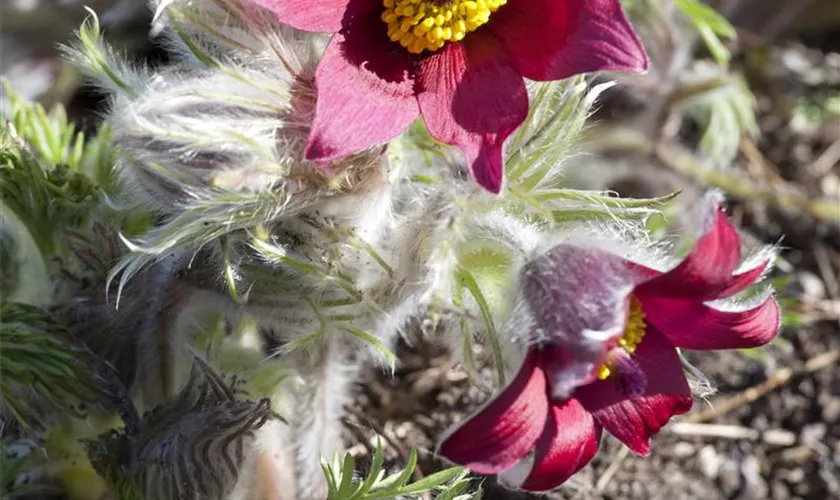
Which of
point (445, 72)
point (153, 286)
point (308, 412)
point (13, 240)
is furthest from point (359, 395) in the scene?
point (445, 72)

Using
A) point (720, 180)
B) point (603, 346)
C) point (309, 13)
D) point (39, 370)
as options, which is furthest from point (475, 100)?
point (720, 180)

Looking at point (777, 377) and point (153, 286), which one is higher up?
point (153, 286)

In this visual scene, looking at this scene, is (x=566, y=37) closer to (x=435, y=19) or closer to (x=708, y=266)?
(x=435, y=19)

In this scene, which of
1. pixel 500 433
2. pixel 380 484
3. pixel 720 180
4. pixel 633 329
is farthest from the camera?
pixel 720 180

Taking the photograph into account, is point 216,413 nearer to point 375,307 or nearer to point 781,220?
point 375,307

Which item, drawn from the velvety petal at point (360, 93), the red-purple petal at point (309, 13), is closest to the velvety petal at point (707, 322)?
the velvety petal at point (360, 93)

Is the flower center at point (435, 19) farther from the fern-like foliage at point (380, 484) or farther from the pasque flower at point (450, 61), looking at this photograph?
the fern-like foliage at point (380, 484)
